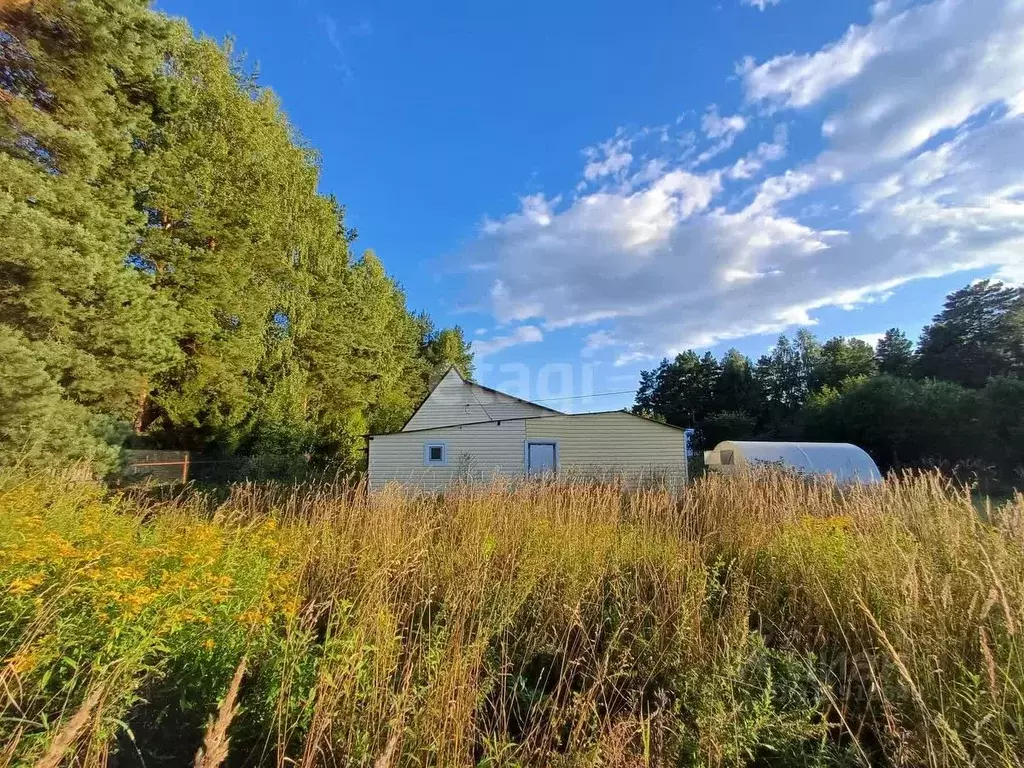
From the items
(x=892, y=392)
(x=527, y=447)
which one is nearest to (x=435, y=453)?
(x=527, y=447)

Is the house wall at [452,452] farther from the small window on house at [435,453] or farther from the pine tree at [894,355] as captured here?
the pine tree at [894,355]

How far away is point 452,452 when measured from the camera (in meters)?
15.7

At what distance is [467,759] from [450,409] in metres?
18.8

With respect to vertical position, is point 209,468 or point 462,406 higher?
point 462,406

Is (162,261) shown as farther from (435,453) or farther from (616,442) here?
(616,442)

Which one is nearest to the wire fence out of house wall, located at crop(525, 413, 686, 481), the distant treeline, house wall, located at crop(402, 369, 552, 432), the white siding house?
the white siding house

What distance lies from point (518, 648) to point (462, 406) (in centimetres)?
1742

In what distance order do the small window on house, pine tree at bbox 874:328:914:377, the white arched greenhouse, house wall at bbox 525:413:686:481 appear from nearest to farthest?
the white arched greenhouse → house wall at bbox 525:413:686:481 → the small window on house → pine tree at bbox 874:328:914:377

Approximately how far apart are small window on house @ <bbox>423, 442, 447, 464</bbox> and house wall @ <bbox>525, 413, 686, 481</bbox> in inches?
150

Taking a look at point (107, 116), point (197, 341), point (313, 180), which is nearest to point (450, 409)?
point (197, 341)

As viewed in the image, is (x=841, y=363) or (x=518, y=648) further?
(x=841, y=363)

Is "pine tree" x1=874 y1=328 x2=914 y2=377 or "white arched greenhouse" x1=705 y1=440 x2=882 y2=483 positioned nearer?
"white arched greenhouse" x1=705 y1=440 x2=882 y2=483

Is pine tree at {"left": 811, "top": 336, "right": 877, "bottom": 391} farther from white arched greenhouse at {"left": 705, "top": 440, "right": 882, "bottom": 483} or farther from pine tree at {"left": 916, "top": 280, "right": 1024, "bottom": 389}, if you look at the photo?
white arched greenhouse at {"left": 705, "top": 440, "right": 882, "bottom": 483}

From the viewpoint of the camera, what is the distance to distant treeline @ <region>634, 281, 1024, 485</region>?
67.6 feet
